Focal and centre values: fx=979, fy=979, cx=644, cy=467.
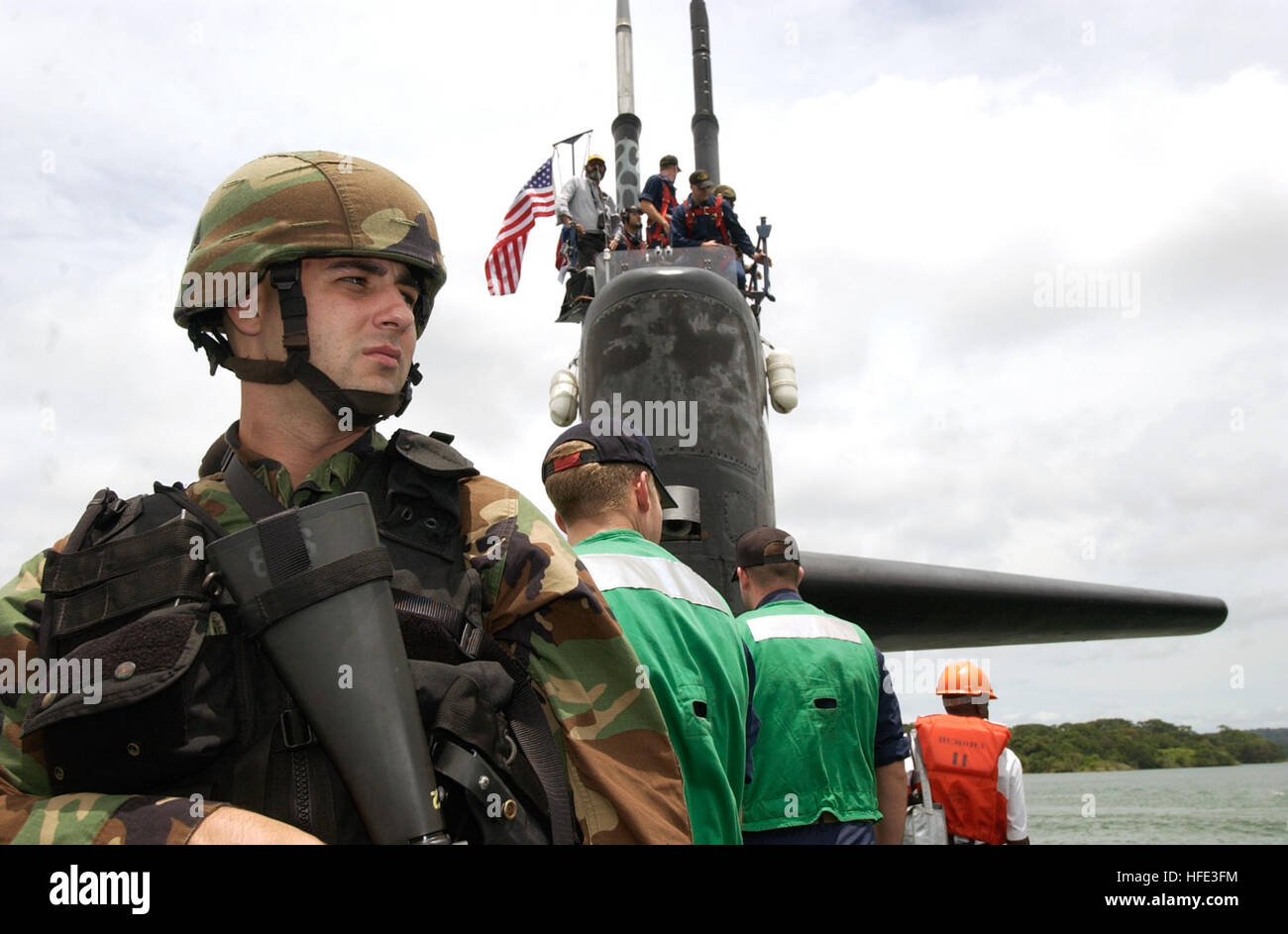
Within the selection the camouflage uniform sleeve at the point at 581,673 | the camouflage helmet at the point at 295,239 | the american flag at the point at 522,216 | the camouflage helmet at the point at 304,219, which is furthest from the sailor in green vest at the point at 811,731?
the american flag at the point at 522,216

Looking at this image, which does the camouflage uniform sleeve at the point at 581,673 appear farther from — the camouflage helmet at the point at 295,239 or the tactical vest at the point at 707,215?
the tactical vest at the point at 707,215

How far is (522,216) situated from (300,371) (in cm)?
1383

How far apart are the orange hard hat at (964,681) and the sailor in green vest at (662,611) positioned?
4.10m

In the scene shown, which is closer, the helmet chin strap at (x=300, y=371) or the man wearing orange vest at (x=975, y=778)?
the helmet chin strap at (x=300, y=371)

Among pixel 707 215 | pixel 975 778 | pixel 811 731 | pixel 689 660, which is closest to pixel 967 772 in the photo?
pixel 975 778

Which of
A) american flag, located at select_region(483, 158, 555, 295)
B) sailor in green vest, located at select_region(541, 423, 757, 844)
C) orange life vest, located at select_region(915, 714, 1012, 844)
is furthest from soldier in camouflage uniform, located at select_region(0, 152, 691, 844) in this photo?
american flag, located at select_region(483, 158, 555, 295)

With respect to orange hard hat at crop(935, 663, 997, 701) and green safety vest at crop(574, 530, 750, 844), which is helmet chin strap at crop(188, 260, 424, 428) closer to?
green safety vest at crop(574, 530, 750, 844)

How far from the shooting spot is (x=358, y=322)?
230cm


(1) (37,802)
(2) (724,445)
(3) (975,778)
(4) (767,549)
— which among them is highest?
(2) (724,445)

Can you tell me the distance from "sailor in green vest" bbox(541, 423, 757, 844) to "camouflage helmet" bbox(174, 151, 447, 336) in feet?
3.66

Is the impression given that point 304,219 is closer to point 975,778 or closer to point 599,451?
point 599,451

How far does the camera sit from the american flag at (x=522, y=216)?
15.2 m

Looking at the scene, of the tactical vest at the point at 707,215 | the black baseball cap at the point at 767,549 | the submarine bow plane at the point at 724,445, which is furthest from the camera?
the tactical vest at the point at 707,215
